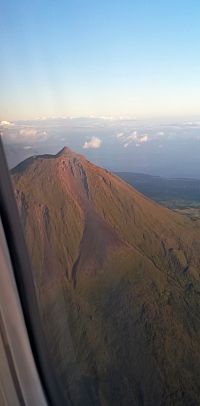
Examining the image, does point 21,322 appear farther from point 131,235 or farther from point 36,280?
point 131,235

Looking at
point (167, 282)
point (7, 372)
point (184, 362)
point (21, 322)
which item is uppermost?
point (21, 322)

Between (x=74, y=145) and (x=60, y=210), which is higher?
(x=74, y=145)

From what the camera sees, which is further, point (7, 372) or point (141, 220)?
point (141, 220)

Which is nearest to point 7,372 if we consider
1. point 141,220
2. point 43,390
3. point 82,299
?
point 43,390

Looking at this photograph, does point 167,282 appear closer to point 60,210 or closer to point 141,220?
point 141,220

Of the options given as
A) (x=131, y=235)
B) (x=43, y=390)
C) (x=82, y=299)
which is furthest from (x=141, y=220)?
(x=43, y=390)

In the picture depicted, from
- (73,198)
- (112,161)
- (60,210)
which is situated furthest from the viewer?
(60,210)

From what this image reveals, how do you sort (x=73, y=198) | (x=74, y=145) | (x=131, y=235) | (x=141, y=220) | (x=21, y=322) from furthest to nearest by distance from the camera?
1. (x=131, y=235)
2. (x=141, y=220)
3. (x=73, y=198)
4. (x=74, y=145)
5. (x=21, y=322)
